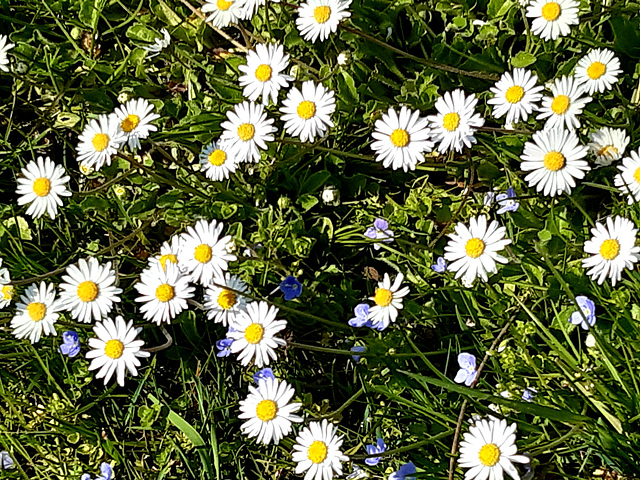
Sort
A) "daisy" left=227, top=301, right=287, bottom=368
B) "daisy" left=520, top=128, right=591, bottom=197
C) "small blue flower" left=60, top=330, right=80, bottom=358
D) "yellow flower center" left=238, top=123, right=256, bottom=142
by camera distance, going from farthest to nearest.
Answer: "small blue flower" left=60, top=330, right=80, bottom=358
"yellow flower center" left=238, top=123, right=256, bottom=142
"daisy" left=227, top=301, right=287, bottom=368
"daisy" left=520, top=128, right=591, bottom=197

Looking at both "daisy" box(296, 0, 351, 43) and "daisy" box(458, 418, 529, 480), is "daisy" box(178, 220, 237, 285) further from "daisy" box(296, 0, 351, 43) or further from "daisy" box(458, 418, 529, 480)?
"daisy" box(458, 418, 529, 480)

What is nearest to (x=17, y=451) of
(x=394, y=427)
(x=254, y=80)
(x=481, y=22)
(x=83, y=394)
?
(x=83, y=394)

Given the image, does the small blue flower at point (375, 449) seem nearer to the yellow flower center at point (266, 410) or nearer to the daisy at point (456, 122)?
the yellow flower center at point (266, 410)

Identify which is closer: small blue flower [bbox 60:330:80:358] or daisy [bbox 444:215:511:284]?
daisy [bbox 444:215:511:284]

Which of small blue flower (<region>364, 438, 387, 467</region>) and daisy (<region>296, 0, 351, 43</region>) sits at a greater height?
daisy (<region>296, 0, 351, 43</region>)

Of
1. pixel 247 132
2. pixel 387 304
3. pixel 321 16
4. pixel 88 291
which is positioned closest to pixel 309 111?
pixel 247 132

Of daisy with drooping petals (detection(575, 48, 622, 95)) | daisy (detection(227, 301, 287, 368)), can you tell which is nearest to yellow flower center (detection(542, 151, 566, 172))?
daisy with drooping petals (detection(575, 48, 622, 95))

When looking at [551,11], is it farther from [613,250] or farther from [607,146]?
[613,250]

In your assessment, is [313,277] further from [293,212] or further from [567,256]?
[567,256]
